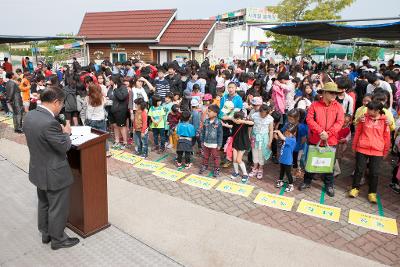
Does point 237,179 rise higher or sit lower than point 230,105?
lower

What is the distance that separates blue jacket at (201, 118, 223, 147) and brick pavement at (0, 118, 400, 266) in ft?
2.65

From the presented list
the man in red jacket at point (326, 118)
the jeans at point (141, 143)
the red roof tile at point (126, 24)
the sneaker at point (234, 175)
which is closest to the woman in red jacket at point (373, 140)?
the man in red jacket at point (326, 118)

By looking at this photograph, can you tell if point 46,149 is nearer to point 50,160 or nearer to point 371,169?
point 50,160

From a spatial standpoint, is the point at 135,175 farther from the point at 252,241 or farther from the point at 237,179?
the point at 252,241

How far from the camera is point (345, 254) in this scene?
4023 mm

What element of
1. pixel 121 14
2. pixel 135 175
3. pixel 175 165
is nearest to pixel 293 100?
pixel 175 165

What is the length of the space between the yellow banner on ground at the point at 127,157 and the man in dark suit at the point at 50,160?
3.49m

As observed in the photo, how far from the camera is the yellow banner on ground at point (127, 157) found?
7367 millimetres

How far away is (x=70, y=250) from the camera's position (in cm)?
393

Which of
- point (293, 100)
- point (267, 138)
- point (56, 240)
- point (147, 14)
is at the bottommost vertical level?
point (56, 240)

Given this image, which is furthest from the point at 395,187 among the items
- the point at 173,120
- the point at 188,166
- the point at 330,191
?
the point at 173,120

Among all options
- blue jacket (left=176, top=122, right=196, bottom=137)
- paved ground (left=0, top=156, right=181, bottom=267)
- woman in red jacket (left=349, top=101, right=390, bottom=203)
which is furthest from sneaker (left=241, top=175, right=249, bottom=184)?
paved ground (left=0, top=156, right=181, bottom=267)

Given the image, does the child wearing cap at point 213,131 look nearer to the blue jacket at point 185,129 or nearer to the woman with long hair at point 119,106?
the blue jacket at point 185,129

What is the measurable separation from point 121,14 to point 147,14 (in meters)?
2.35
